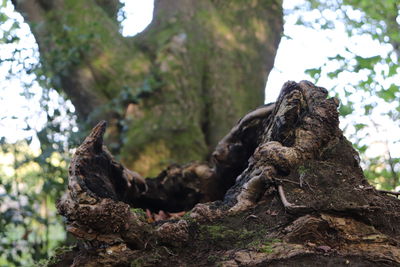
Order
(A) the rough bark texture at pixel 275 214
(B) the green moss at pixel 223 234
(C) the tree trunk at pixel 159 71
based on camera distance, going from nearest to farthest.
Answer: (A) the rough bark texture at pixel 275 214 → (B) the green moss at pixel 223 234 → (C) the tree trunk at pixel 159 71

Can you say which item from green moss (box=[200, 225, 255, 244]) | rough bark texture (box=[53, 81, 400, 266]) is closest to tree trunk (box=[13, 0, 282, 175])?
rough bark texture (box=[53, 81, 400, 266])

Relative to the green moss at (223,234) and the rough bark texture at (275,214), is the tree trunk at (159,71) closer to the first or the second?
the rough bark texture at (275,214)

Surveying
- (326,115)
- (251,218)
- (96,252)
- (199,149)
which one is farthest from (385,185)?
(96,252)

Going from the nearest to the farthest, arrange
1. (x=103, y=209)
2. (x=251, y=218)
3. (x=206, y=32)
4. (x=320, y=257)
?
(x=320, y=257), (x=103, y=209), (x=251, y=218), (x=206, y=32)

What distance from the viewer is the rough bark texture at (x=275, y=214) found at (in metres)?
1.76

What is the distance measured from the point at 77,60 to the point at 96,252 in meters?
3.61

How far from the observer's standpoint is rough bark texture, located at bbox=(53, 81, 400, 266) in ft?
5.77

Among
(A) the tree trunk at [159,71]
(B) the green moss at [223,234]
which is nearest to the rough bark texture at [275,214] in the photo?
(B) the green moss at [223,234]

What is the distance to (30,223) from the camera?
4.96m

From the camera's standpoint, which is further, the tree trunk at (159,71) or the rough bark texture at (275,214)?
the tree trunk at (159,71)

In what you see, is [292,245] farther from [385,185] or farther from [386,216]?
[385,185]

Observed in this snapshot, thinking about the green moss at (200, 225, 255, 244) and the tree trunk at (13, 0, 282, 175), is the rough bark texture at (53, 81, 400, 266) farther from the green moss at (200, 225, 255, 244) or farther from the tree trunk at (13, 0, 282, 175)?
the tree trunk at (13, 0, 282, 175)

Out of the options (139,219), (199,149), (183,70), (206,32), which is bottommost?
(139,219)

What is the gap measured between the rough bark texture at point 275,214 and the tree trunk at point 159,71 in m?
1.97
